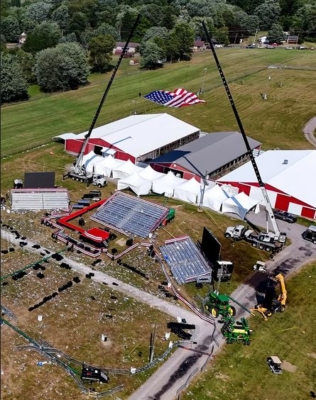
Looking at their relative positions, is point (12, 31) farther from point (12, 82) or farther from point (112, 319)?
point (112, 319)

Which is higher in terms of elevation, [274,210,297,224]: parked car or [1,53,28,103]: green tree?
[1,53,28,103]: green tree

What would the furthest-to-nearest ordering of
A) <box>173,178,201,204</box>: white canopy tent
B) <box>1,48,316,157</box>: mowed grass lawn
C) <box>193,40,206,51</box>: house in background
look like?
<box>193,40,206,51</box>: house in background → <box>1,48,316,157</box>: mowed grass lawn → <box>173,178,201,204</box>: white canopy tent

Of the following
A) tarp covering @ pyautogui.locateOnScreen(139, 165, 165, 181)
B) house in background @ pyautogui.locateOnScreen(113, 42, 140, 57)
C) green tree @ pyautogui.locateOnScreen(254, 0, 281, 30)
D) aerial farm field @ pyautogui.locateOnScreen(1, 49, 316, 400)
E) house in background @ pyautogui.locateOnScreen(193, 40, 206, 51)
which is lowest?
aerial farm field @ pyautogui.locateOnScreen(1, 49, 316, 400)

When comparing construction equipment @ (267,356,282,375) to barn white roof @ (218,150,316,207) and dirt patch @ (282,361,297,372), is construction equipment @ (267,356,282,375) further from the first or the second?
barn white roof @ (218,150,316,207)

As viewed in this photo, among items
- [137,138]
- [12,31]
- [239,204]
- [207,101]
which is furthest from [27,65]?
[239,204]

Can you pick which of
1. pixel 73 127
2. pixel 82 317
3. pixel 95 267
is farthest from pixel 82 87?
pixel 82 317

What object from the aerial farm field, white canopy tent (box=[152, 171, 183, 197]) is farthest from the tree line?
white canopy tent (box=[152, 171, 183, 197])

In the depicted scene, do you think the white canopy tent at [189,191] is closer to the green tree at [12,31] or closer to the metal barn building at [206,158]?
the metal barn building at [206,158]

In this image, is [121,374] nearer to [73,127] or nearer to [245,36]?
[73,127]
